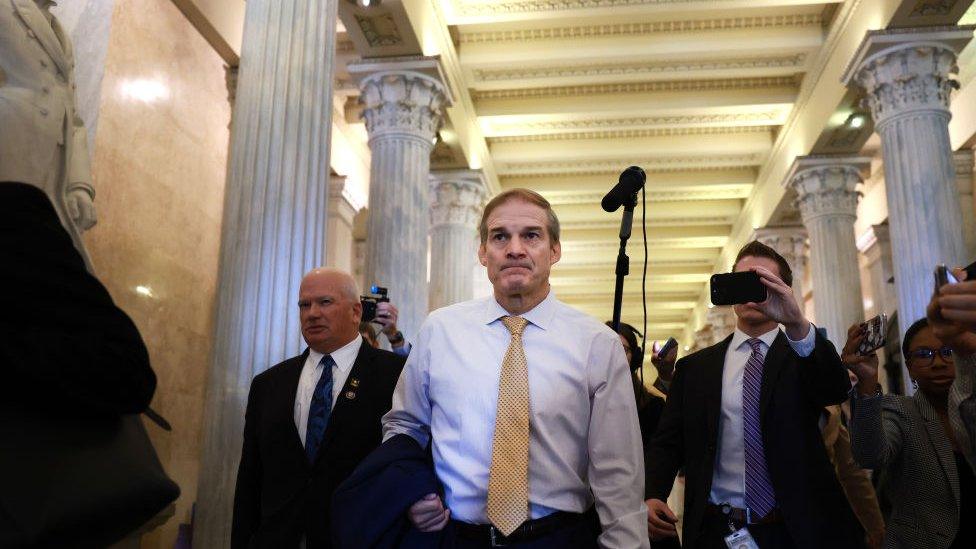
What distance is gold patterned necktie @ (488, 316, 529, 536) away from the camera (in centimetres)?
179

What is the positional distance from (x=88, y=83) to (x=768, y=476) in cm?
421

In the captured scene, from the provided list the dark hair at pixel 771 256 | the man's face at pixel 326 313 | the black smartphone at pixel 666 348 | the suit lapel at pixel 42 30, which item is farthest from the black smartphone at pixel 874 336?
the suit lapel at pixel 42 30

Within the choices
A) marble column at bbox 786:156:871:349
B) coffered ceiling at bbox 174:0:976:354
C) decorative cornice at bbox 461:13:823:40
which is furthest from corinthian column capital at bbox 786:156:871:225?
decorative cornice at bbox 461:13:823:40

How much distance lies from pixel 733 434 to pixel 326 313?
1617 millimetres

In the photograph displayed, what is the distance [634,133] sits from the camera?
47.2 feet

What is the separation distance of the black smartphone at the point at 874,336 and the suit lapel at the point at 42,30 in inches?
129

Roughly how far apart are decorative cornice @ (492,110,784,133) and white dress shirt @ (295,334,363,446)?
10852 millimetres

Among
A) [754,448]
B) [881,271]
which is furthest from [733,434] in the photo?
[881,271]

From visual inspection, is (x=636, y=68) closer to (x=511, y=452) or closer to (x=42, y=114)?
(x=42, y=114)

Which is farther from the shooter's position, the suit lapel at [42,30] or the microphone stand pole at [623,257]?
the suit lapel at [42,30]

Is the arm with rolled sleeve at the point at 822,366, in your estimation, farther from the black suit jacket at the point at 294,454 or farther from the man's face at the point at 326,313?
the man's face at the point at 326,313

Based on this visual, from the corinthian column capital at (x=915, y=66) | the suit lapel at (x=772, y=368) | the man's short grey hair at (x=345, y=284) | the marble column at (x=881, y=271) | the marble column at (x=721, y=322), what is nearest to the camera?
the suit lapel at (x=772, y=368)

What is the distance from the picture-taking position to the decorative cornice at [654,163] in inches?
581

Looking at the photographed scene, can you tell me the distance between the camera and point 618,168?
15.6m
